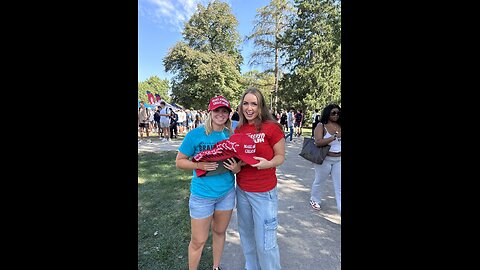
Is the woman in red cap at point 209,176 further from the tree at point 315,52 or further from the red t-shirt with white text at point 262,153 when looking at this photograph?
the tree at point 315,52

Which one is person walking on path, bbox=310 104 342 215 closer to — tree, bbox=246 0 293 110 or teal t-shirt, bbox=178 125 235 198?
teal t-shirt, bbox=178 125 235 198

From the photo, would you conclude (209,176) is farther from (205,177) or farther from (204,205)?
(204,205)

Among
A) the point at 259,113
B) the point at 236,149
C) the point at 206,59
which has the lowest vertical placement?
the point at 236,149

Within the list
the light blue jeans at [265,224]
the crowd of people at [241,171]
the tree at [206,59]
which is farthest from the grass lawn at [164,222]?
the tree at [206,59]

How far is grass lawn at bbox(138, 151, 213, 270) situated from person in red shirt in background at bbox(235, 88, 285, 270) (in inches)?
39.7

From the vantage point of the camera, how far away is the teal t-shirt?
1.90m

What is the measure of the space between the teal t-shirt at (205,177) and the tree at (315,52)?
76.6ft

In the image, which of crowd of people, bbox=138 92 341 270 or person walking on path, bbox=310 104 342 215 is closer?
crowd of people, bbox=138 92 341 270

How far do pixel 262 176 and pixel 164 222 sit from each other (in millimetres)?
2412

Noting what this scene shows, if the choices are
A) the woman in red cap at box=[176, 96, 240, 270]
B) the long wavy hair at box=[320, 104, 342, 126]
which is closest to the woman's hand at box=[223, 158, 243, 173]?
the woman in red cap at box=[176, 96, 240, 270]

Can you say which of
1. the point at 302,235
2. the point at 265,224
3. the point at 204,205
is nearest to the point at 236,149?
the point at 204,205

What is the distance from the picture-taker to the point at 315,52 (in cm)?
2405
